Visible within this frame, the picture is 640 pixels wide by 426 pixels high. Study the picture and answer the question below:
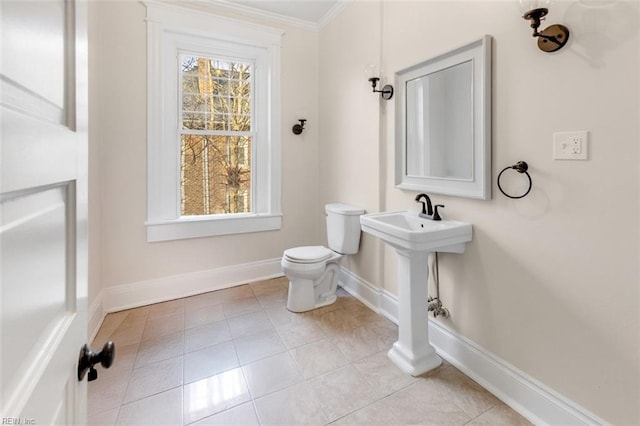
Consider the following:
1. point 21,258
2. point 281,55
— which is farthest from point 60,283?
point 281,55

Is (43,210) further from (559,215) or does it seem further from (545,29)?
(545,29)

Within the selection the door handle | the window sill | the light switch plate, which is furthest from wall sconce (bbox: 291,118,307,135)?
the door handle

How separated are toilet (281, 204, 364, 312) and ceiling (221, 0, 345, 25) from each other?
6.01 ft

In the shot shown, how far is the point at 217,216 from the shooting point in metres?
2.99

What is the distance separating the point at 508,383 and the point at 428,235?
0.84 meters

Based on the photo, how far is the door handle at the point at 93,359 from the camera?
674mm

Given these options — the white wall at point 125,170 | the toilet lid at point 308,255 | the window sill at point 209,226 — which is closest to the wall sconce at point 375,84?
the white wall at point 125,170

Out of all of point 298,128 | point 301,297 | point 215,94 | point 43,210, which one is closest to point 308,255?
point 301,297

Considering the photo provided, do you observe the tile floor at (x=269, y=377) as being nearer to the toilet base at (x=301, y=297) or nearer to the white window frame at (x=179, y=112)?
the toilet base at (x=301, y=297)

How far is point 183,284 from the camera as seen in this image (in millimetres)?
2828

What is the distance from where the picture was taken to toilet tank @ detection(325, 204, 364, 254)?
267 cm

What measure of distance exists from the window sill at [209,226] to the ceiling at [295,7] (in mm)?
1927

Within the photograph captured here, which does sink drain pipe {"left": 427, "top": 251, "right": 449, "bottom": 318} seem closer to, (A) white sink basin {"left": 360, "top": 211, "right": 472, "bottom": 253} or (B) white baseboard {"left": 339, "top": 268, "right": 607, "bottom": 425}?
(B) white baseboard {"left": 339, "top": 268, "right": 607, "bottom": 425}

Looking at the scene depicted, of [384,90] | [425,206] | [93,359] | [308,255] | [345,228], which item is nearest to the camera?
[93,359]
